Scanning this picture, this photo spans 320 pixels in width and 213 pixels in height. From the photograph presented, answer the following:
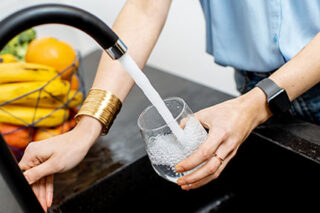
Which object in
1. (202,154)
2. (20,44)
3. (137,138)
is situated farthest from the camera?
(20,44)

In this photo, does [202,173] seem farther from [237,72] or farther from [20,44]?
[20,44]

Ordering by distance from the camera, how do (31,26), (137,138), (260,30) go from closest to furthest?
(31,26) < (260,30) < (137,138)

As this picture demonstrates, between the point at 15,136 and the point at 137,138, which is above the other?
the point at 15,136

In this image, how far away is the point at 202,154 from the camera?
20.0 inches

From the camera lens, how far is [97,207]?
2.41 feet

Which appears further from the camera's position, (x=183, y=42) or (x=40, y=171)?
(x=183, y=42)

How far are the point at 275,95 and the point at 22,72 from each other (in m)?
0.53

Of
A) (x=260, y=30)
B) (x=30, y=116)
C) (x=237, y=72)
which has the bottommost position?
(x=237, y=72)

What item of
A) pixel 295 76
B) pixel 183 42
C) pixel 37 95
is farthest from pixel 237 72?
pixel 183 42

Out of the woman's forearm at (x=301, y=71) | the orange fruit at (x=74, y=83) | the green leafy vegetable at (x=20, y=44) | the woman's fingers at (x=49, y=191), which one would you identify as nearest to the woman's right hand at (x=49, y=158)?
the woman's fingers at (x=49, y=191)

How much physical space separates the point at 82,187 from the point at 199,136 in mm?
307

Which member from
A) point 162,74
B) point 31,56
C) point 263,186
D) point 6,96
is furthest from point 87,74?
point 263,186

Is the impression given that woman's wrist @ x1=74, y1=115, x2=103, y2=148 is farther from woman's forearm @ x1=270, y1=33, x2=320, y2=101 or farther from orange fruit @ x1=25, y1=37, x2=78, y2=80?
woman's forearm @ x1=270, y1=33, x2=320, y2=101

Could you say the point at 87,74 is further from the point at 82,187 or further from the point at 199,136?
the point at 199,136
